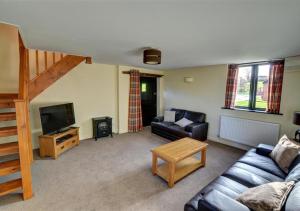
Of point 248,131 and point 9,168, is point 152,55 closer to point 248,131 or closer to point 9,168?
point 9,168

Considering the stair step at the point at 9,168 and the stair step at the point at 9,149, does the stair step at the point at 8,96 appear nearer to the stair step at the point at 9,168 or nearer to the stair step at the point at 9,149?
the stair step at the point at 9,149

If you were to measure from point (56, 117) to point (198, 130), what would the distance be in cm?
347

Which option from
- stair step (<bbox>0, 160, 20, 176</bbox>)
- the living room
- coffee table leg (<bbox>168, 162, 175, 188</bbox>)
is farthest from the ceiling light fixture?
stair step (<bbox>0, 160, 20, 176</bbox>)

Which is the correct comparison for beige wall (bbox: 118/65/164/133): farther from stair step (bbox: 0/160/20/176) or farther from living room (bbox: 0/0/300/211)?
A: stair step (bbox: 0/160/20/176)

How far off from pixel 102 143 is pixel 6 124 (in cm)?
205

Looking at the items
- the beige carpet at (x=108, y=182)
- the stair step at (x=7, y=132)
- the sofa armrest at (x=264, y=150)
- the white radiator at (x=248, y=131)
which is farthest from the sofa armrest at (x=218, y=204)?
the white radiator at (x=248, y=131)

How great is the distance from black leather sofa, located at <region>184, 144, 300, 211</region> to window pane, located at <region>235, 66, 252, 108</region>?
163cm

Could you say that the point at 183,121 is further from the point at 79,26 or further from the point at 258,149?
the point at 79,26

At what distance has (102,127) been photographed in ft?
14.0

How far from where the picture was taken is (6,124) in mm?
3137

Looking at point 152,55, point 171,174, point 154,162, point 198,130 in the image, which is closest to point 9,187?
point 154,162

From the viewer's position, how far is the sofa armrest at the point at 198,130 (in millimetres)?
3811

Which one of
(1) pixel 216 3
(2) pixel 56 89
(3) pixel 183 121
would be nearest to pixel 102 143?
(2) pixel 56 89

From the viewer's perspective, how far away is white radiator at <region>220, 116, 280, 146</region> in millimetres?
3240
